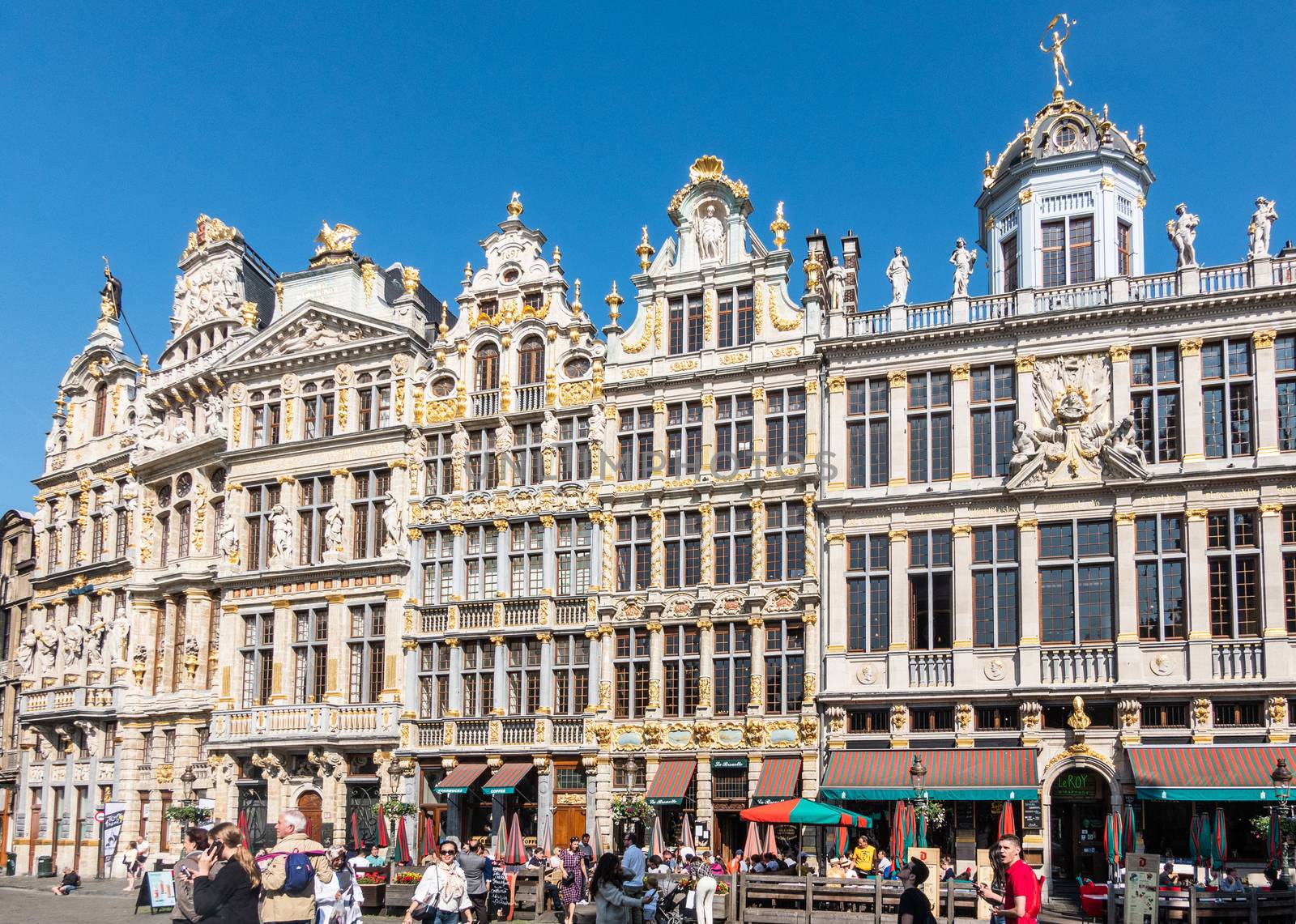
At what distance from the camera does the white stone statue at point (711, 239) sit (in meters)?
40.4

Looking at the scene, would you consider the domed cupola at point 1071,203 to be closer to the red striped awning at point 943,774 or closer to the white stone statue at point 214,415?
the red striped awning at point 943,774

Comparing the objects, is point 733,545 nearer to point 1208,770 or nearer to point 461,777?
point 461,777

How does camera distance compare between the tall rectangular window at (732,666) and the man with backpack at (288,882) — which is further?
the tall rectangular window at (732,666)

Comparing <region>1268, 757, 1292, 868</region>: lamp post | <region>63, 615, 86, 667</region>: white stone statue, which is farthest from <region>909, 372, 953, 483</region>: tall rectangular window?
<region>63, 615, 86, 667</region>: white stone statue

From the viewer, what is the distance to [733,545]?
38.2 metres

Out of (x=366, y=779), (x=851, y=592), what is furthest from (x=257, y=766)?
(x=851, y=592)

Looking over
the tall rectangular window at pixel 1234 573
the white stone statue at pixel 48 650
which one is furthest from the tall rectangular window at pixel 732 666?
the white stone statue at pixel 48 650

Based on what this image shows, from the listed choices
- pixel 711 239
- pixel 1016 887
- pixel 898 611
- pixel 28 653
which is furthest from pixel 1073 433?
pixel 28 653

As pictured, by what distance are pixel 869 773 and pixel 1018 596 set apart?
529cm

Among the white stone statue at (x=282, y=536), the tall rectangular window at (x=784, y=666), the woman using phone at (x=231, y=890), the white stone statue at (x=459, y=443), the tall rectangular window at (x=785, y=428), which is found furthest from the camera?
the white stone statue at (x=282, y=536)

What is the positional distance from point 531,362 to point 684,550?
24.9 ft

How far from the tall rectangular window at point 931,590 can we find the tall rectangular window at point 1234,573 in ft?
18.9

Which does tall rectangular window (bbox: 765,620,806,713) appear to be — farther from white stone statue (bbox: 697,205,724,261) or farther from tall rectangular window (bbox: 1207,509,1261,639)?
white stone statue (bbox: 697,205,724,261)

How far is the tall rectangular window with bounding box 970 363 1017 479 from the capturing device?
35.7 m
